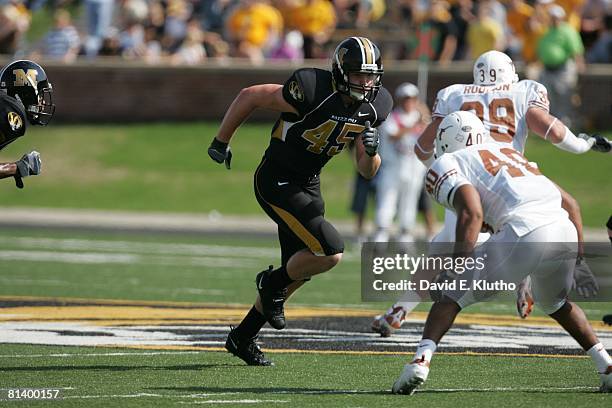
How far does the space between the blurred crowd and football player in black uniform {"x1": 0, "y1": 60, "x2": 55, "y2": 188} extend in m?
12.3

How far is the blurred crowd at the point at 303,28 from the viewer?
21.6m

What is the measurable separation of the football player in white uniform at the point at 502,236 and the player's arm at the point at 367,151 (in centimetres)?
76

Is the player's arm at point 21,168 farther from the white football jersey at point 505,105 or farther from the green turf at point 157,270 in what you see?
the green turf at point 157,270

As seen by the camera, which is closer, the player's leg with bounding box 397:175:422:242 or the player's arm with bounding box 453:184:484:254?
the player's arm with bounding box 453:184:484:254

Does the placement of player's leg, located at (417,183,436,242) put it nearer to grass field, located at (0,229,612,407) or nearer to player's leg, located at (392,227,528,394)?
grass field, located at (0,229,612,407)

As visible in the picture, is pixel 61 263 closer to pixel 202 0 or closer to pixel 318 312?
pixel 318 312

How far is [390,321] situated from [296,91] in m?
2.18

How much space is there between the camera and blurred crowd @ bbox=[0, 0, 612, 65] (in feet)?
70.7

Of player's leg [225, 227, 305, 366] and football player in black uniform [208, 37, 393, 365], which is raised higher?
football player in black uniform [208, 37, 393, 365]

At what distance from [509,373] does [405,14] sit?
17.0 metres

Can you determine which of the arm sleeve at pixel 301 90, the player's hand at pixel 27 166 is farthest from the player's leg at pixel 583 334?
the player's hand at pixel 27 166

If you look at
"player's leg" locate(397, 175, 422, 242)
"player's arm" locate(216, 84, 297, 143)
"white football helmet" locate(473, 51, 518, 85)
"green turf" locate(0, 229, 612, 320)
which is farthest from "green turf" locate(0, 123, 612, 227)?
"player's arm" locate(216, 84, 297, 143)

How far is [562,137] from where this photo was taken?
8.51m

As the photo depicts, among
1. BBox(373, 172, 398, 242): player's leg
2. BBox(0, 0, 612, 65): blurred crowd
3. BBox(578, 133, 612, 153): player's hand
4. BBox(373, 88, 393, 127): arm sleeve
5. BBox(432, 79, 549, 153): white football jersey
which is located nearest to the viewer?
BBox(373, 88, 393, 127): arm sleeve
